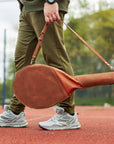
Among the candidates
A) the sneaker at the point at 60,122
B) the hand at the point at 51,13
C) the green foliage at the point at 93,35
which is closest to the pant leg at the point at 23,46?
the sneaker at the point at 60,122

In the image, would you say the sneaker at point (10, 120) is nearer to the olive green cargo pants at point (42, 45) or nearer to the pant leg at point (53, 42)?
the olive green cargo pants at point (42, 45)

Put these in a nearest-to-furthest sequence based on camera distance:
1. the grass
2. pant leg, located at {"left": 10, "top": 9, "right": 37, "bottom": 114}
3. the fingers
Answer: the fingers, pant leg, located at {"left": 10, "top": 9, "right": 37, "bottom": 114}, the grass

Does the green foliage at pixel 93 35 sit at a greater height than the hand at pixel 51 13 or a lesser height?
lesser

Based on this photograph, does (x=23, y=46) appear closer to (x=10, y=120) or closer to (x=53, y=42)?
(x=53, y=42)

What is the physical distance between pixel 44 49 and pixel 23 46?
0.27 meters

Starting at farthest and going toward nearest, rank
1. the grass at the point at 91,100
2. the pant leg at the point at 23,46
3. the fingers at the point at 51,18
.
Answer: the grass at the point at 91,100 → the pant leg at the point at 23,46 → the fingers at the point at 51,18

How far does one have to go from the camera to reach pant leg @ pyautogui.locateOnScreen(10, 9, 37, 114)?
2.40 m

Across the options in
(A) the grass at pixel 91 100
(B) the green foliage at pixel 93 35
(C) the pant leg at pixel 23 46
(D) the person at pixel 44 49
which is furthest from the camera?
(B) the green foliage at pixel 93 35

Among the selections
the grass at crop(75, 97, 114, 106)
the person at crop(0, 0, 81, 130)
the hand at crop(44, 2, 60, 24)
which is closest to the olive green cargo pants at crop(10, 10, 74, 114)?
the person at crop(0, 0, 81, 130)

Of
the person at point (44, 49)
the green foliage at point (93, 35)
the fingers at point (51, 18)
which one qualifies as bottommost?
the green foliage at point (93, 35)

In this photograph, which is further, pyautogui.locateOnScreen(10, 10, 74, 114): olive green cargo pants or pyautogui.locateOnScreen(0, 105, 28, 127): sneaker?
pyautogui.locateOnScreen(0, 105, 28, 127): sneaker

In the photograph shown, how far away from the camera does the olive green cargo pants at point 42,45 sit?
7.18ft

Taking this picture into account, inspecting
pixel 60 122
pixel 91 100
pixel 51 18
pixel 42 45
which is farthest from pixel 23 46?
pixel 91 100

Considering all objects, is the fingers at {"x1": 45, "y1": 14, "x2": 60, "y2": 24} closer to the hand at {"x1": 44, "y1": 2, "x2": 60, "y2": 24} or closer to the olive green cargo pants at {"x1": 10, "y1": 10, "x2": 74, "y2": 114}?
the hand at {"x1": 44, "y1": 2, "x2": 60, "y2": 24}
